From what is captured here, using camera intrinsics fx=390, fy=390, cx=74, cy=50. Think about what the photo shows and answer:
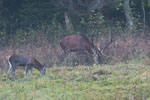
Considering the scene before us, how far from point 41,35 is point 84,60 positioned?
385cm

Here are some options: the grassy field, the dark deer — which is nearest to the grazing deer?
the grassy field

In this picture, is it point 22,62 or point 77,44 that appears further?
point 77,44

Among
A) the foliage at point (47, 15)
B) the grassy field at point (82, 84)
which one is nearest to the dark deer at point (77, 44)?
the grassy field at point (82, 84)

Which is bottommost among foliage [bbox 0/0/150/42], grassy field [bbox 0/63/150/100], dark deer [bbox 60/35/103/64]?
grassy field [bbox 0/63/150/100]

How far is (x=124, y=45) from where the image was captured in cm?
1691

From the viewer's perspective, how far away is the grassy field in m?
10.1

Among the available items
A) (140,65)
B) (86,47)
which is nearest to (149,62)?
Answer: (140,65)

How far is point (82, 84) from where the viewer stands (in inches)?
449

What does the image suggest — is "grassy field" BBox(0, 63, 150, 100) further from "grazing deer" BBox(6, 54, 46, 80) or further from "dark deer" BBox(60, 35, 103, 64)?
"dark deer" BBox(60, 35, 103, 64)

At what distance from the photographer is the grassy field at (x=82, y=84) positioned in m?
10.1

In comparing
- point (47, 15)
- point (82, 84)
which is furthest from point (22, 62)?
point (47, 15)

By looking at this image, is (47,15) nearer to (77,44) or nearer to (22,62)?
(77,44)

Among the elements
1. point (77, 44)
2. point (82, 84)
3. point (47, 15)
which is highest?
point (47, 15)

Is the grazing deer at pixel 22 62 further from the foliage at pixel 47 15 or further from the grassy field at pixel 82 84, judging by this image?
the foliage at pixel 47 15
